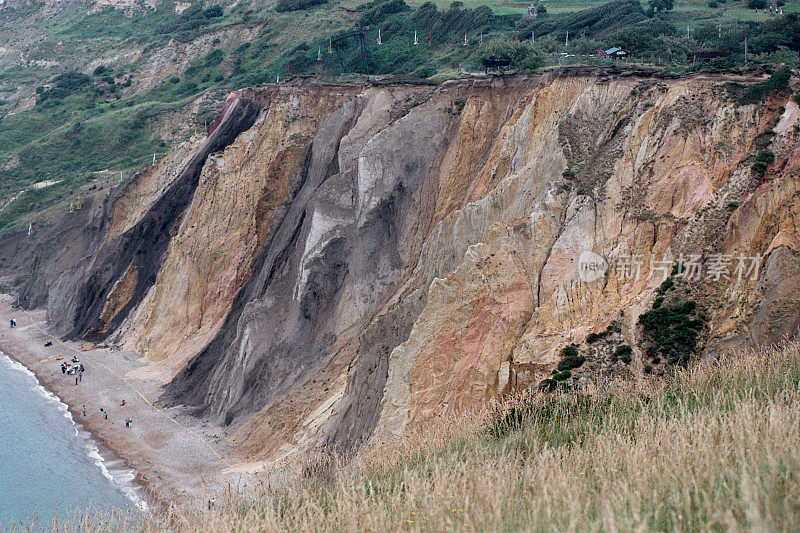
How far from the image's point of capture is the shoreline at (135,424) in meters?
28.3

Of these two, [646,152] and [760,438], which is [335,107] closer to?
[646,152]

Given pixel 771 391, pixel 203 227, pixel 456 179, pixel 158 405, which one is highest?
pixel 771 391

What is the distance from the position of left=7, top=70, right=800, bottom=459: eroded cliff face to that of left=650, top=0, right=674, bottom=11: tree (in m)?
33.0

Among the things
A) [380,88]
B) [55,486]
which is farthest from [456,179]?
[55,486]

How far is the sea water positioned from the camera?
26.5 metres

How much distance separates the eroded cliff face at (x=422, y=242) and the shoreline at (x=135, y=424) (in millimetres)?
1395

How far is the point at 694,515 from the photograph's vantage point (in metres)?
7.12

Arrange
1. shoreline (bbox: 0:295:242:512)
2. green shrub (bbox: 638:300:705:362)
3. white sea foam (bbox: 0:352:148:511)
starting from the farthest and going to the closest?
shoreline (bbox: 0:295:242:512) < white sea foam (bbox: 0:352:148:511) < green shrub (bbox: 638:300:705:362)

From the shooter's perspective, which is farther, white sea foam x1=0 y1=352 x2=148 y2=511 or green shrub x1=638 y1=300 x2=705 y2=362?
white sea foam x1=0 y1=352 x2=148 y2=511

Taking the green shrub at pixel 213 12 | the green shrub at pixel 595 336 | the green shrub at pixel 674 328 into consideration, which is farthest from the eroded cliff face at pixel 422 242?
the green shrub at pixel 213 12

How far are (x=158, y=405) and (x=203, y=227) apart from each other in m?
13.0

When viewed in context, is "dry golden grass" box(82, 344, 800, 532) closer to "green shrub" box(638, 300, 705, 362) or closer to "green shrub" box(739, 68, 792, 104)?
"green shrub" box(638, 300, 705, 362)

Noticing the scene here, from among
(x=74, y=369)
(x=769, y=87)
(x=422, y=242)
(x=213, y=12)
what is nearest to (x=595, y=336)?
(x=769, y=87)

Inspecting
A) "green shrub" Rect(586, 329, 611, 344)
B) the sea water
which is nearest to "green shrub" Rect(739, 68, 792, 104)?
"green shrub" Rect(586, 329, 611, 344)
